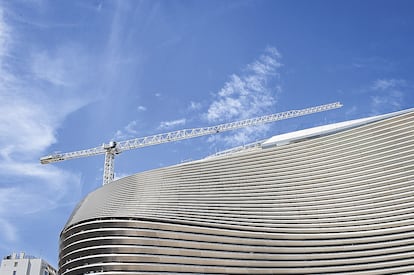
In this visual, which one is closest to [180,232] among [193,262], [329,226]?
[193,262]

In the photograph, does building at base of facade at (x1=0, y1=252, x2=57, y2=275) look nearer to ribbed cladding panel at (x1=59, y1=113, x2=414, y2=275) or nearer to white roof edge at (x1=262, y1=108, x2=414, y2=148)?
ribbed cladding panel at (x1=59, y1=113, x2=414, y2=275)

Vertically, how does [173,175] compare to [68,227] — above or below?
above

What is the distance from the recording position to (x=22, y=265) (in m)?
98.8

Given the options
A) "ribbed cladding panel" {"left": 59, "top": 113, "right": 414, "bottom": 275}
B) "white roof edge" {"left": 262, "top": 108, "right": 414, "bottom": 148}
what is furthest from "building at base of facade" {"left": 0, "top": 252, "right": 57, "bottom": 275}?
"white roof edge" {"left": 262, "top": 108, "right": 414, "bottom": 148}

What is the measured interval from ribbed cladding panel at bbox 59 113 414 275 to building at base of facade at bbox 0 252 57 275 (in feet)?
20.3

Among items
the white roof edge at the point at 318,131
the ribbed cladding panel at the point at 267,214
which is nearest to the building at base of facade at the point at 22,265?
the ribbed cladding panel at the point at 267,214

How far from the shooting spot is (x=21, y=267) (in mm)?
98625

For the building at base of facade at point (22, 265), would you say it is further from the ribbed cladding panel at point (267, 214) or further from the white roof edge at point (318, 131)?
the white roof edge at point (318, 131)

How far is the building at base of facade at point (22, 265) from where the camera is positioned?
321 feet

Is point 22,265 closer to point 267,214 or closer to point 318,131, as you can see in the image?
point 267,214

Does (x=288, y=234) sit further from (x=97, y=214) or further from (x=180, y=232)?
(x=97, y=214)

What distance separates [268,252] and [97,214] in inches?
1215

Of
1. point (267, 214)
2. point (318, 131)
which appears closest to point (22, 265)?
point (267, 214)

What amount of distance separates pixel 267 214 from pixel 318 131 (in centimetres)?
3011
